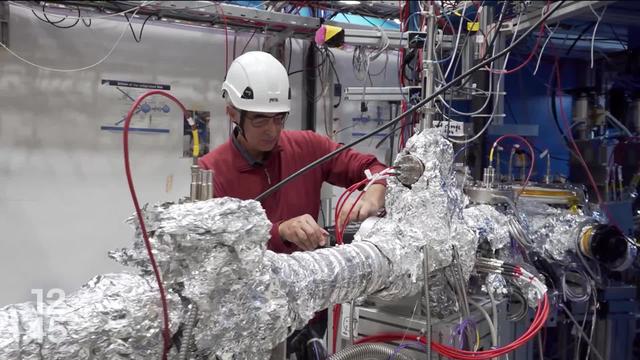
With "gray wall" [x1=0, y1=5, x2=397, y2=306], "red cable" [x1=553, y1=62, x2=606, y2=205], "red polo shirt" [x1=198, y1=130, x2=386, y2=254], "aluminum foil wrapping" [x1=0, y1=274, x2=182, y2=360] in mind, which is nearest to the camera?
"aluminum foil wrapping" [x1=0, y1=274, x2=182, y2=360]

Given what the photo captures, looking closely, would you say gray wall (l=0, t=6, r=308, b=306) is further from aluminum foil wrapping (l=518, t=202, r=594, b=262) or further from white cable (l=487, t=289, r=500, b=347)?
white cable (l=487, t=289, r=500, b=347)

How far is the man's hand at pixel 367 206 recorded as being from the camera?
1099mm

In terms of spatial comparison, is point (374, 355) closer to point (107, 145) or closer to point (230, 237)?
point (230, 237)

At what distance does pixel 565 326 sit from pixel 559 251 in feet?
2.20

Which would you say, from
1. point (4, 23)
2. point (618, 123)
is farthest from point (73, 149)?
point (618, 123)

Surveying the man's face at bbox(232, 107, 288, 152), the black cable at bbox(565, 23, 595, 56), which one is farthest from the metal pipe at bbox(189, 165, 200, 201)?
the black cable at bbox(565, 23, 595, 56)

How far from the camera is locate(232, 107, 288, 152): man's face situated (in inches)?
59.1

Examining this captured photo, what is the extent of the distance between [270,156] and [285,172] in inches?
2.9

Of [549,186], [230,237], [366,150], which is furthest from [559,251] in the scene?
[366,150]

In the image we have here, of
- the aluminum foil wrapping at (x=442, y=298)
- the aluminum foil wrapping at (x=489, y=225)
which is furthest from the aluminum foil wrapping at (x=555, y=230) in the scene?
the aluminum foil wrapping at (x=442, y=298)

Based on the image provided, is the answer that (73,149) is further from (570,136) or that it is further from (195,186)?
(570,136)

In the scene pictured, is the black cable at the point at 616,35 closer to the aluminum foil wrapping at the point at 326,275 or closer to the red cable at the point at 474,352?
the red cable at the point at 474,352

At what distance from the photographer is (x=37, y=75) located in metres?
2.42

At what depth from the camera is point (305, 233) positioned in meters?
1.04
